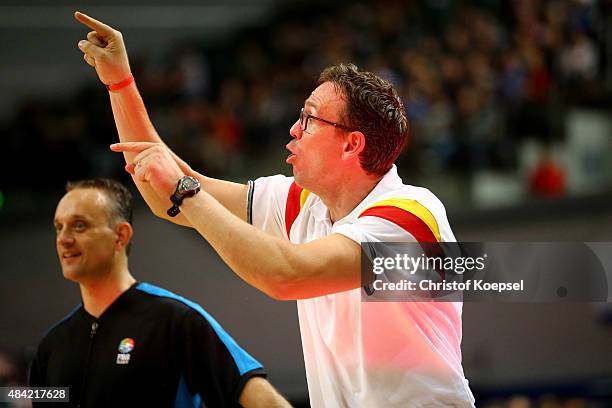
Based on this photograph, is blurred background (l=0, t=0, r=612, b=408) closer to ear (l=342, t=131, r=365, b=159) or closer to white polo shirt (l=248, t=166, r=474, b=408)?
white polo shirt (l=248, t=166, r=474, b=408)

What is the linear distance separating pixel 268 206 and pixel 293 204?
0.31 feet

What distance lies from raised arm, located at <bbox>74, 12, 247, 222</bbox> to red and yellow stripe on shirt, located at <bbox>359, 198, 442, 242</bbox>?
0.67 meters

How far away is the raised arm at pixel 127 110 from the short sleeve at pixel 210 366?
39 centimetres

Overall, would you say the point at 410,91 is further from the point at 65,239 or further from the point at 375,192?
the point at 375,192

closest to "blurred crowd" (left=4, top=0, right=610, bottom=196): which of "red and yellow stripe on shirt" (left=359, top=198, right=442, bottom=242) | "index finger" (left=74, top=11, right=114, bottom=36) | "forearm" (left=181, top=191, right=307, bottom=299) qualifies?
"index finger" (left=74, top=11, right=114, bottom=36)

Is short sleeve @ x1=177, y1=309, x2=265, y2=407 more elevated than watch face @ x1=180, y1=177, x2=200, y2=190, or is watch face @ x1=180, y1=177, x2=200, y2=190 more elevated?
watch face @ x1=180, y1=177, x2=200, y2=190

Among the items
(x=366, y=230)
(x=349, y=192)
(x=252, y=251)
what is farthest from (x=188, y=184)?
(x=349, y=192)

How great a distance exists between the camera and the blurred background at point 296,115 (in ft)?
16.6

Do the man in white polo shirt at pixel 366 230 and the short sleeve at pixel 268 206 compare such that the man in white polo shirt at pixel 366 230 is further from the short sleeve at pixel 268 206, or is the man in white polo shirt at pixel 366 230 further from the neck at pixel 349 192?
the short sleeve at pixel 268 206

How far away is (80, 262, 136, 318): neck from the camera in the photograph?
3365mm

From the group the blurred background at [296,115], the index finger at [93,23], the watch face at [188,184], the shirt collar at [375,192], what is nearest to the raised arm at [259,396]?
the shirt collar at [375,192]

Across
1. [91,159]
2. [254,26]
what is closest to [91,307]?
[91,159]

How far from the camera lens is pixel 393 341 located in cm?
A: 278

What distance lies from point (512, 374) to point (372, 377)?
2.61m
